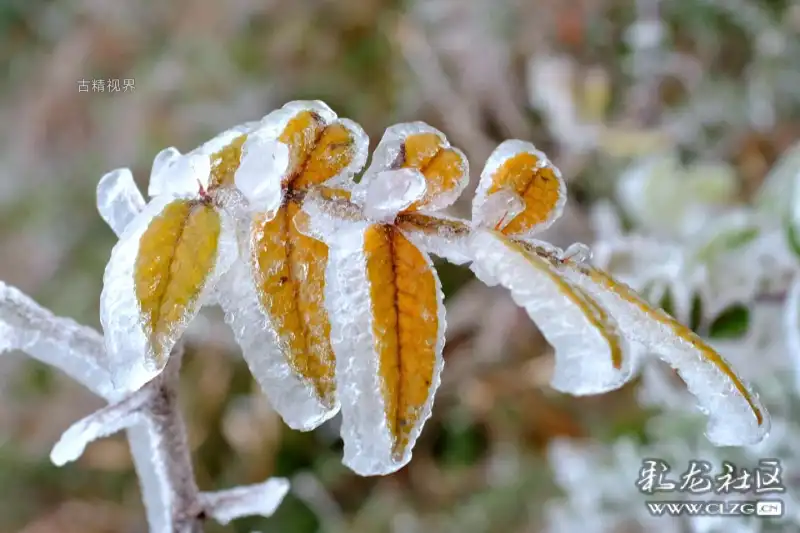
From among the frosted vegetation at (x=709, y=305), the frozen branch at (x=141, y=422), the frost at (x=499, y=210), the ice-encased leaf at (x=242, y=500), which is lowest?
the frosted vegetation at (x=709, y=305)

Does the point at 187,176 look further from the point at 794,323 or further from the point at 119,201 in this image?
the point at 794,323

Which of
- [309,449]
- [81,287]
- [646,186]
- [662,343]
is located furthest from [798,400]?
[81,287]

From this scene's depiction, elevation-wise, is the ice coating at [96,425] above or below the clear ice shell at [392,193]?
below

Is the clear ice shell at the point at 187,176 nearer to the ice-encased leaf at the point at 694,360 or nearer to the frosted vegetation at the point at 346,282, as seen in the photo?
the frosted vegetation at the point at 346,282

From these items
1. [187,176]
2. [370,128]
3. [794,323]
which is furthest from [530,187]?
[370,128]

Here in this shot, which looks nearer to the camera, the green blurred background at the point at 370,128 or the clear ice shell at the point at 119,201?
the clear ice shell at the point at 119,201

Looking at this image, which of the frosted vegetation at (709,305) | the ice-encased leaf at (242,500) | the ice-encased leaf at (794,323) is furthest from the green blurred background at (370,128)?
the ice-encased leaf at (242,500)
